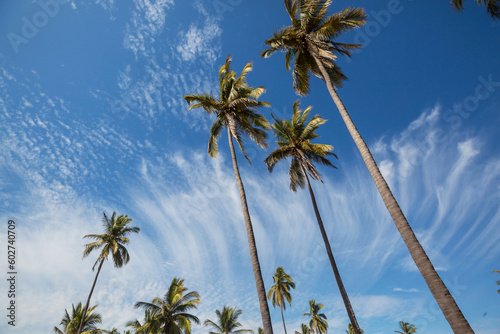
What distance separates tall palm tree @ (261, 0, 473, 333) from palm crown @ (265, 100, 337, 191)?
500 centimetres

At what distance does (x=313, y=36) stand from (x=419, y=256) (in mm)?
11200

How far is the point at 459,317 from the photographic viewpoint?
4.83 metres

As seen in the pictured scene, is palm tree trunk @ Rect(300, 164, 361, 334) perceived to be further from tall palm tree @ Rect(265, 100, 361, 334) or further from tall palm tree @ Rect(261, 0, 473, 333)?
tall palm tree @ Rect(261, 0, 473, 333)

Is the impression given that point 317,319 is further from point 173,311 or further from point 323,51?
point 323,51

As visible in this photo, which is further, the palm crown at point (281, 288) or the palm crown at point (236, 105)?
the palm crown at point (281, 288)

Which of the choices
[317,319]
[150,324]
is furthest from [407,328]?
[150,324]

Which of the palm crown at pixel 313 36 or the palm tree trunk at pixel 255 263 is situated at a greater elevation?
the palm crown at pixel 313 36

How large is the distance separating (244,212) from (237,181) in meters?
1.80

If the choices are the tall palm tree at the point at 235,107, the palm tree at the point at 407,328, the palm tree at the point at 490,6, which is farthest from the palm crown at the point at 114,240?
the palm tree at the point at 407,328

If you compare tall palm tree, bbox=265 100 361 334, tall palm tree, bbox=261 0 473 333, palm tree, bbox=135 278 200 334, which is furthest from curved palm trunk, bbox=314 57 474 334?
palm tree, bbox=135 278 200 334

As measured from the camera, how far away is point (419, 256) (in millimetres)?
5695

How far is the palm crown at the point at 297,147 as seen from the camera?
17.4 meters

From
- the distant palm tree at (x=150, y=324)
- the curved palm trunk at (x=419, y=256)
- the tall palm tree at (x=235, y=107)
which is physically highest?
the tall palm tree at (x=235, y=107)

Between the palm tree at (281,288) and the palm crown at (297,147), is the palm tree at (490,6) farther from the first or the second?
the palm tree at (281,288)
